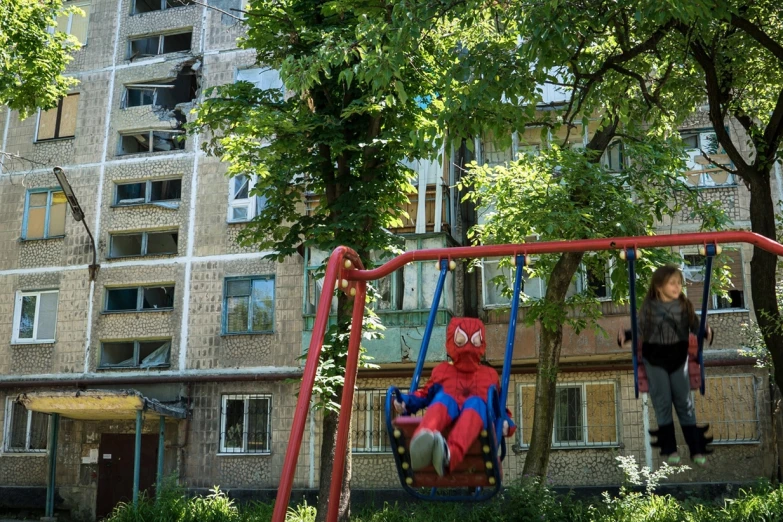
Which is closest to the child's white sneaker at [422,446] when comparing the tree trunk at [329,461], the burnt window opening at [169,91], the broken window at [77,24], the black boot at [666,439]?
the black boot at [666,439]

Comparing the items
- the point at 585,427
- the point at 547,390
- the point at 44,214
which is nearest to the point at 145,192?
the point at 44,214

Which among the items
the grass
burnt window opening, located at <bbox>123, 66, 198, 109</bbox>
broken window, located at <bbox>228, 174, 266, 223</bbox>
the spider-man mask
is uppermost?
burnt window opening, located at <bbox>123, 66, 198, 109</bbox>

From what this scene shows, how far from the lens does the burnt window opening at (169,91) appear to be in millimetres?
25094

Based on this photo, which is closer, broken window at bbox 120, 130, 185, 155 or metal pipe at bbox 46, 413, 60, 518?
metal pipe at bbox 46, 413, 60, 518

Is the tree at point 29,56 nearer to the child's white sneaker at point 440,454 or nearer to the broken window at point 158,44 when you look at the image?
the broken window at point 158,44

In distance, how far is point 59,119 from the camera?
2575 centimetres

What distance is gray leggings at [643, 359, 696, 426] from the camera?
7.29m

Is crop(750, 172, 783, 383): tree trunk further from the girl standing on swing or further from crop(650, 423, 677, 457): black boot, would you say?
crop(650, 423, 677, 457): black boot

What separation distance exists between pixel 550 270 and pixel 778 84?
450cm

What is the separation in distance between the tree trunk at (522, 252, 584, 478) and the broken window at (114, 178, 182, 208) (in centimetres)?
1328

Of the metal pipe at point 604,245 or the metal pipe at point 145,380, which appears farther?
the metal pipe at point 145,380

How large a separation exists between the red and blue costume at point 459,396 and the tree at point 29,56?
1239 centimetres

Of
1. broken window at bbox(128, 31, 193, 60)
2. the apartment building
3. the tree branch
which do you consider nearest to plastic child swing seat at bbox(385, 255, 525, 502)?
the tree branch

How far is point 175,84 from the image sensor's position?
991 inches
